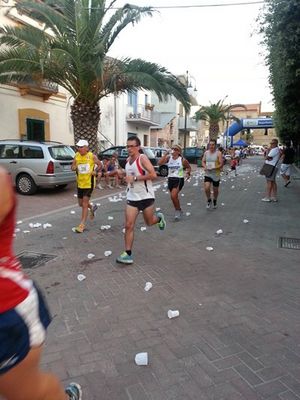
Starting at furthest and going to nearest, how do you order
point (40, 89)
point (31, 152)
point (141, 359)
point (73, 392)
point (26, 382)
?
point (40, 89), point (31, 152), point (141, 359), point (73, 392), point (26, 382)

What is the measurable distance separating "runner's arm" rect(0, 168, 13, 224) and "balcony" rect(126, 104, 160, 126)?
28773 mm

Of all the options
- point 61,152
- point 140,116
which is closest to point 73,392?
point 61,152

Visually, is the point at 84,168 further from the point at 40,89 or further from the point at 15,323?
the point at 40,89

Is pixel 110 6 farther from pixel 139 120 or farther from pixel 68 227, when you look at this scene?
pixel 139 120

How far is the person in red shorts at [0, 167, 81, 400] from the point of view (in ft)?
5.02

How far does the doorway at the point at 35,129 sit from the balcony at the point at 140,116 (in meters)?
11.9

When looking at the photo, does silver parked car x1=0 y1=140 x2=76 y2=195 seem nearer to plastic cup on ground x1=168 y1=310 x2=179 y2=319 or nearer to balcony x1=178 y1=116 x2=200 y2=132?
plastic cup on ground x1=168 y1=310 x2=179 y2=319

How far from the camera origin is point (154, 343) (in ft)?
10.3

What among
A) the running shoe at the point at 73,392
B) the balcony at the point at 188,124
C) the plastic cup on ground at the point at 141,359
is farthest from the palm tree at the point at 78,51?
the balcony at the point at 188,124

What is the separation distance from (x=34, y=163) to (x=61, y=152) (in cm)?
95

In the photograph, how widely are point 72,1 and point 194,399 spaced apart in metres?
12.0

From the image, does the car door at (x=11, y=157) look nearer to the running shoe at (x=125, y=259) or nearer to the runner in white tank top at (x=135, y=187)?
the runner in white tank top at (x=135, y=187)

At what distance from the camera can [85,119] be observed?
1330 centimetres

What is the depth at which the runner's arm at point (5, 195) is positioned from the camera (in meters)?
1.50
